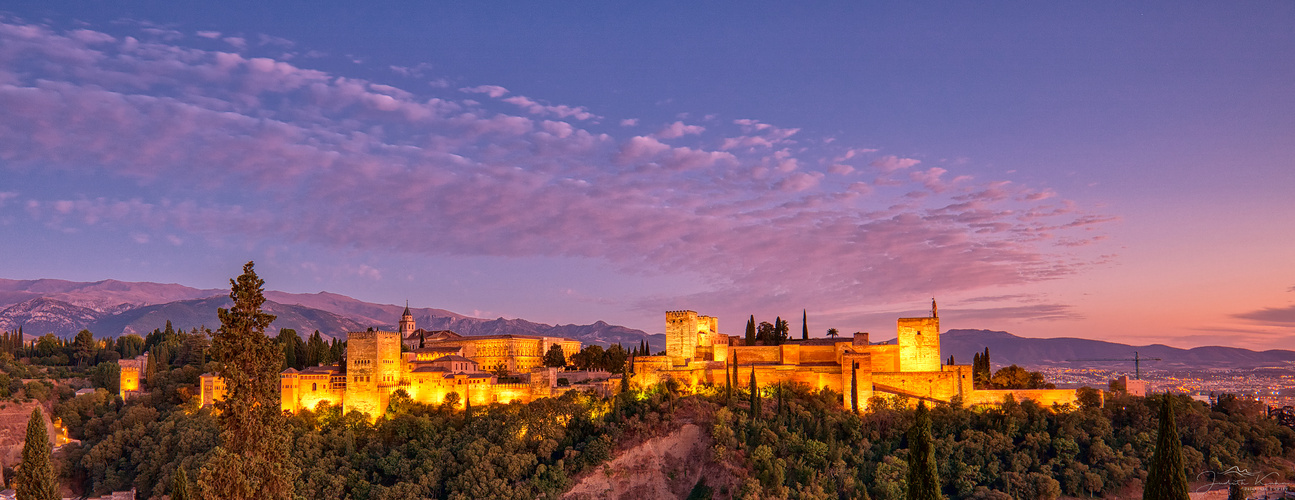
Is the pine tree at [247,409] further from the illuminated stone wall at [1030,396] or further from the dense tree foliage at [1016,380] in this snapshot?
the dense tree foliage at [1016,380]

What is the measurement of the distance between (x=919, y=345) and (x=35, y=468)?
164ft

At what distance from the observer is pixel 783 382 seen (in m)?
59.8

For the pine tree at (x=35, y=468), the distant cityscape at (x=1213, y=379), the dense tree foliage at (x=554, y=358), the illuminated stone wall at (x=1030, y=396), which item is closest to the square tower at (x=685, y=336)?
the dense tree foliage at (x=554, y=358)

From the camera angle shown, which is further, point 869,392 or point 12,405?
point 12,405

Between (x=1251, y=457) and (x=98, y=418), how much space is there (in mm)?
81558

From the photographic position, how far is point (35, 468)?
25.4 m

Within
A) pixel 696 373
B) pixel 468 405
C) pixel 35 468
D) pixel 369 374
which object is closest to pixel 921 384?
pixel 696 373

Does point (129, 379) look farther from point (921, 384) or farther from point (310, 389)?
point (921, 384)

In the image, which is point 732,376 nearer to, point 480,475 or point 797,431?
point 797,431

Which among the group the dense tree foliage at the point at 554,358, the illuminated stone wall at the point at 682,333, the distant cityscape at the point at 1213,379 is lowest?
the distant cityscape at the point at 1213,379

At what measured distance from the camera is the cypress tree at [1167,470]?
25639mm

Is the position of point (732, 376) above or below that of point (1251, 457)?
above

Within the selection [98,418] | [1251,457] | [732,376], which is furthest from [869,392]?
[98,418]

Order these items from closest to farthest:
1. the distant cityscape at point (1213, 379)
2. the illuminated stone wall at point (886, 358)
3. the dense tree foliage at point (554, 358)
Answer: the illuminated stone wall at point (886, 358), the dense tree foliage at point (554, 358), the distant cityscape at point (1213, 379)
